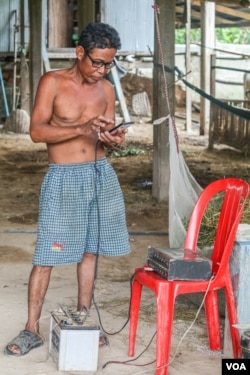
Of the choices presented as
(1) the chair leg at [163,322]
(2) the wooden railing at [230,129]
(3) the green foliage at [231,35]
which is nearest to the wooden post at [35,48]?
(2) the wooden railing at [230,129]

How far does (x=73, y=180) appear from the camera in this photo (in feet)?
13.4

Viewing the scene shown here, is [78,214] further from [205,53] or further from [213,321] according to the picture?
[205,53]

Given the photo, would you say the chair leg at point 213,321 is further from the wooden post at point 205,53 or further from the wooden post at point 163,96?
the wooden post at point 205,53

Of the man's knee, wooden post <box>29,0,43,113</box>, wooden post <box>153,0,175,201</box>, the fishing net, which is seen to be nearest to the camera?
the man's knee

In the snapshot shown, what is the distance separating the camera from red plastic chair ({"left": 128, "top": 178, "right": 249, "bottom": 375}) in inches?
146

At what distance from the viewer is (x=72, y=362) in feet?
12.6

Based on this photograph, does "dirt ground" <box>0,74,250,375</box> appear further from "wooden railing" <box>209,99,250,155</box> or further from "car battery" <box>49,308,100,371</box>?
"wooden railing" <box>209,99,250,155</box>

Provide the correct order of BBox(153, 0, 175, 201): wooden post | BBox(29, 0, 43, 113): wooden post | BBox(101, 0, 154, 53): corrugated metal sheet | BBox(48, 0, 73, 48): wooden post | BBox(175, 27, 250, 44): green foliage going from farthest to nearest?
BBox(175, 27, 250, 44): green foliage, BBox(48, 0, 73, 48): wooden post, BBox(101, 0, 154, 53): corrugated metal sheet, BBox(29, 0, 43, 113): wooden post, BBox(153, 0, 175, 201): wooden post

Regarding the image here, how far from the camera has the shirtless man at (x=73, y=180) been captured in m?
3.97

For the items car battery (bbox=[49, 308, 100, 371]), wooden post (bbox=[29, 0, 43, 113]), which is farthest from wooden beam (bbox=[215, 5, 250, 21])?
car battery (bbox=[49, 308, 100, 371])

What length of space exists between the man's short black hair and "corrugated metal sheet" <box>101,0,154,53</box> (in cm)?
1091

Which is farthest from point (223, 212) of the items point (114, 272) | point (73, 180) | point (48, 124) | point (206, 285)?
point (114, 272)

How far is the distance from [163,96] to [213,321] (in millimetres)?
4157

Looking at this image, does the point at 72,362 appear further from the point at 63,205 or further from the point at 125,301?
the point at 125,301
